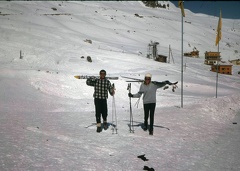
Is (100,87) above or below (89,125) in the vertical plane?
above

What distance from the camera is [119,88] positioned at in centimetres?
1820

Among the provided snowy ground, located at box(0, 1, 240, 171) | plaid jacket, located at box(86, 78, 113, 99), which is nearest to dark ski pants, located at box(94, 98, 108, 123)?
plaid jacket, located at box(86, 78, 113, 99)

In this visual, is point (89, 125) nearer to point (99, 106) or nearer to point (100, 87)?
point (99, 106)

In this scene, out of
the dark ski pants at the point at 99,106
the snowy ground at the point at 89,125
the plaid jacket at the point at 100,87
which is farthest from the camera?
the dark ski pants at the point at 99,106

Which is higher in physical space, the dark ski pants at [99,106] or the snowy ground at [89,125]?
the dark ski pants at [99,106]

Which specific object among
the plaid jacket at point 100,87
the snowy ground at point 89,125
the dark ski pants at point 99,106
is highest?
the plaid jacket at point 100,87

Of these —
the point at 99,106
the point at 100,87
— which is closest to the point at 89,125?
the point at 99,106

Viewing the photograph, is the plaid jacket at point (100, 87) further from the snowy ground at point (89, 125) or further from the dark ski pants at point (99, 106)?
the snowy ground at point (89, 125)

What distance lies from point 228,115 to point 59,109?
9216 mm

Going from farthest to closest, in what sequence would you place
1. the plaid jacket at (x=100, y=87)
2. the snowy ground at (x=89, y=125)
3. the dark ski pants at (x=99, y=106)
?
the dark ski pants at (x=99, y=106) → the plaid jacket at (x=100, y=87) → the snowy ground at (x=89, y=125)

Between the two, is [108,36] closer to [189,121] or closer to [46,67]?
[46,67]

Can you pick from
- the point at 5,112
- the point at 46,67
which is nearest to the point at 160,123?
the point at 5,112

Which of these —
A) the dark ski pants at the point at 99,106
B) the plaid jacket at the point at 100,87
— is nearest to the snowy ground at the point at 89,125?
the dark ski pants at the point at 99,106

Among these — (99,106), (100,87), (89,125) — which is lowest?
(89,125)
